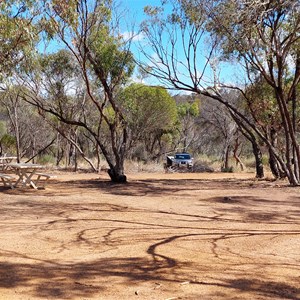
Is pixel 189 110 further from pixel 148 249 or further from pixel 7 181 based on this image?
pixel 148 249

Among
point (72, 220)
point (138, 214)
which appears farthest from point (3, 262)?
point (138, 214)

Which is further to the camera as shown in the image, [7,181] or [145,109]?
[145,109]

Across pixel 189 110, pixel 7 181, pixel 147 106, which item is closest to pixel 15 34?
pixel 7 181

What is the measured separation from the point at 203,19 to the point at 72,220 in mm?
8890

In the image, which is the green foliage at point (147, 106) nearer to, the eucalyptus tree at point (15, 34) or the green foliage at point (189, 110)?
the green foliage at point (189, 110)

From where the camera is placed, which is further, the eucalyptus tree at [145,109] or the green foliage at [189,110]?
the green foliage at [189,110]

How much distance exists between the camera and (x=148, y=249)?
610 cm

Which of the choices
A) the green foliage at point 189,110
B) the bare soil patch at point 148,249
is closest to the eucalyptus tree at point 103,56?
the bare soil patch at point 148,249

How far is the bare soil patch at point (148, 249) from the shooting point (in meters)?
4.45

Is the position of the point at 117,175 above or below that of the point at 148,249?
above

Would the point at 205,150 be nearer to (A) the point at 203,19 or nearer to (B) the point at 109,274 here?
(A) the point at 203,19

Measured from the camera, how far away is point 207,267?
5.21 m

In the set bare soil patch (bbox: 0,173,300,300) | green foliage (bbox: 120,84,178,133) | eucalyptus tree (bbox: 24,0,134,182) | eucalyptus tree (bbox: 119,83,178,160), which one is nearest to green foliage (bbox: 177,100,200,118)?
eucalyptus tree (bbox: 119,83,178,160)

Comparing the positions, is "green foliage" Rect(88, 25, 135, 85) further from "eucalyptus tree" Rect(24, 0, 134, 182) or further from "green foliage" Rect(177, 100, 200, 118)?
"green foliage" Rect(177, 100, 200, 118)
